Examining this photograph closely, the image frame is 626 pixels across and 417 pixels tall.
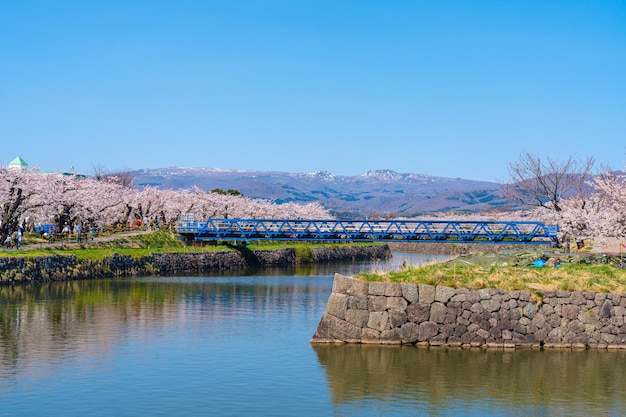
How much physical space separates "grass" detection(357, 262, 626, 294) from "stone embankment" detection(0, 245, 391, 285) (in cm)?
3458

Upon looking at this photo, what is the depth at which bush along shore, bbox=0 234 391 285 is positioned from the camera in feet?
193

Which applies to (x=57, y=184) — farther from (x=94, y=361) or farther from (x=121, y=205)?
(x=94, y=361)

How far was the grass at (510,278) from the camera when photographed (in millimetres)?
29938

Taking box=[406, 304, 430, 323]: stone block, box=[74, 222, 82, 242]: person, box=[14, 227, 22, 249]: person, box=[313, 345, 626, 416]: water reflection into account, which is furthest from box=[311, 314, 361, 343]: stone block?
box=[74, 222, 82, 242]: person

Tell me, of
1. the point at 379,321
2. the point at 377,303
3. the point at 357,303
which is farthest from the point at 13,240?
the point at 377,303

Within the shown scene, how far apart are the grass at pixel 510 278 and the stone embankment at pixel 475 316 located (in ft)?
1.25

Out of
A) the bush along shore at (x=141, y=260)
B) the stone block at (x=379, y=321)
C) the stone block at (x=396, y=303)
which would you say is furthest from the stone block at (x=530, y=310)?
→ the bush along shore at (x=141, y=260)

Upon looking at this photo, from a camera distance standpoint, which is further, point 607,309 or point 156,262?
point 156,262

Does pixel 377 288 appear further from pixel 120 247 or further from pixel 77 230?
pixel 77 230

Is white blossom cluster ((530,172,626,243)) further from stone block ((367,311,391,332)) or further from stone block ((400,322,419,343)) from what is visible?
stone block ((367,311,391,332))

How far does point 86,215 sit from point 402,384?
61.6 metres

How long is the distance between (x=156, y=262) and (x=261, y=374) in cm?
4966

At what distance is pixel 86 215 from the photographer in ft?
269

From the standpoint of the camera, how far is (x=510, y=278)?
3062cm
